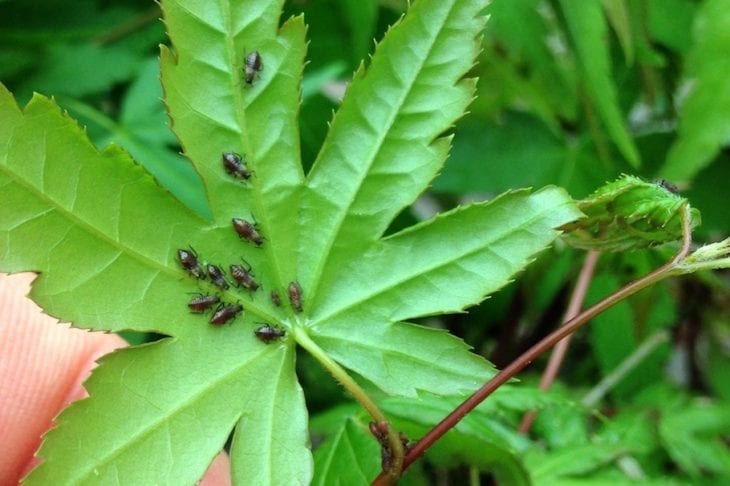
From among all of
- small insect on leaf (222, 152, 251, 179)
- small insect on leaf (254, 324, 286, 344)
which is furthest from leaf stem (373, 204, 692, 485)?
small insect on leaf (222, 152, 251, 179)

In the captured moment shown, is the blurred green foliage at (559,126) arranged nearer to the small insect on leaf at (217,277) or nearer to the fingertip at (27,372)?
the fingertip at (27,372)

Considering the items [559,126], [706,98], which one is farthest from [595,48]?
[559,126]

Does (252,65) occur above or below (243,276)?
above

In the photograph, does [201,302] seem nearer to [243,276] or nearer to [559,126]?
[243,276]

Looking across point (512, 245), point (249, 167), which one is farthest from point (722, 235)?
point (249, 167)

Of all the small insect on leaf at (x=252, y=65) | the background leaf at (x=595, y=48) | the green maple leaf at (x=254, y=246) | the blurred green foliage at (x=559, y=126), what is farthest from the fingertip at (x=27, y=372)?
the background leaf at (x=595, y=48)

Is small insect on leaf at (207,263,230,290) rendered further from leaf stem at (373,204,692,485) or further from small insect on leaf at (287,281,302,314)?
leaf stem at (373,204,692,485)

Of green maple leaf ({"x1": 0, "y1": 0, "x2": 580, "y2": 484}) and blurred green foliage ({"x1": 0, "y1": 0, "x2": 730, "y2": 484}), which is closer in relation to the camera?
green maple leaf ({"x1": 0, "y1": 0, "x2": 580, "y2": 484})
